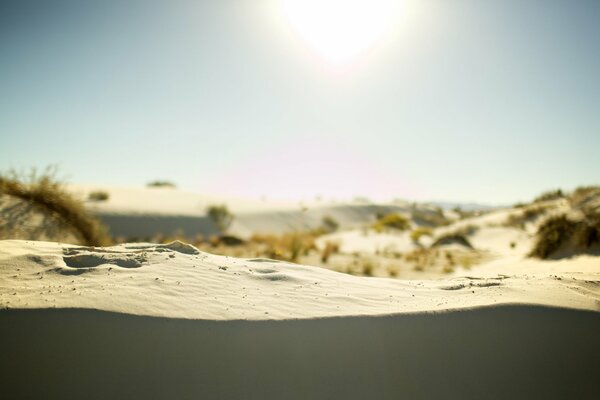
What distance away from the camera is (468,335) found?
2197 mm

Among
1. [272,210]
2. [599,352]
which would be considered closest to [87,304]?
[599,352]

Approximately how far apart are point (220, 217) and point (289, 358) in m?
18.4

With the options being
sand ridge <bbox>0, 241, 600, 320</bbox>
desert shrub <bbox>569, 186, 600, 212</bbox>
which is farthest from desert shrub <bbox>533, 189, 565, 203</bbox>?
sand ridge <bbox>0, 241, 600, 320</bbox>

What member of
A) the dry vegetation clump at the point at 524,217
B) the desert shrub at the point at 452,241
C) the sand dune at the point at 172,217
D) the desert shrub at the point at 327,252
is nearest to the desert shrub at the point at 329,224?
the sand dune at the point at 172,217

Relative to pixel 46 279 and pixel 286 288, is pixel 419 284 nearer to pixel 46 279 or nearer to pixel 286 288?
pixel 286 288

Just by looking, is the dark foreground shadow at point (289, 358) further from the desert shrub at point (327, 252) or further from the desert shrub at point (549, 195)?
the desert shrub at point (549, 195)

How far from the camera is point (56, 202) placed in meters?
5.66

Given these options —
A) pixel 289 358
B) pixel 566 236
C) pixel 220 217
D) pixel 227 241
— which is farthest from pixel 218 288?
pixel 220 217

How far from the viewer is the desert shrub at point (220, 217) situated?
63.8ft

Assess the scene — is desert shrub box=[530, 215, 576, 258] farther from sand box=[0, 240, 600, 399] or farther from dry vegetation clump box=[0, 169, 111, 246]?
dry vegetation clump box=[0, 169, 111, 246]

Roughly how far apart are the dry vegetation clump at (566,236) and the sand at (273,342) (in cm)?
519

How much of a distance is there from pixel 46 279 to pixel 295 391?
1.90 metres

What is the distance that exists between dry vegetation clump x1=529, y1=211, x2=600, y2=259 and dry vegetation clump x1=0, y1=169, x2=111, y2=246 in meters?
8.54

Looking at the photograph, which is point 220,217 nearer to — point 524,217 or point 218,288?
point 524,217
